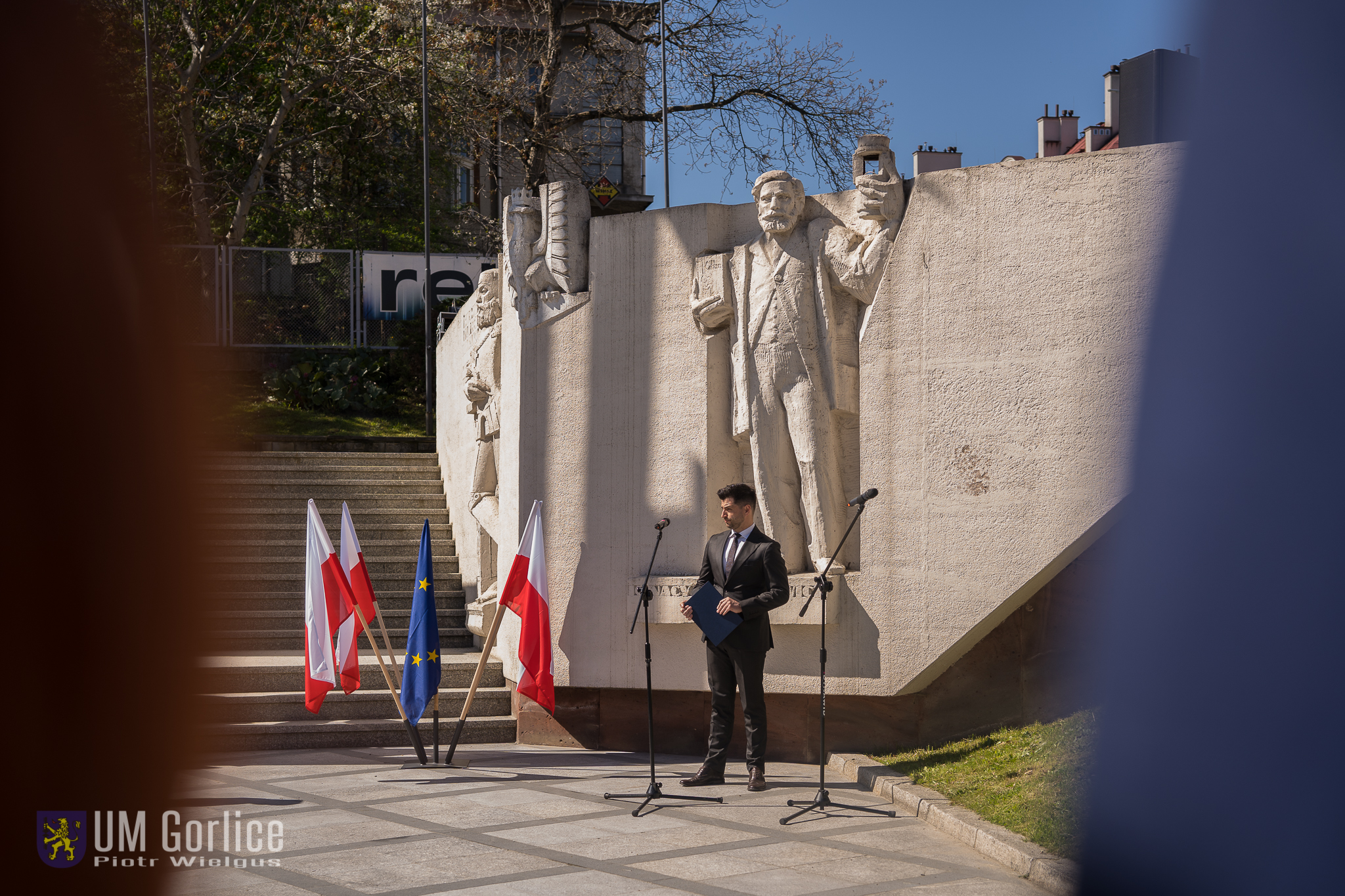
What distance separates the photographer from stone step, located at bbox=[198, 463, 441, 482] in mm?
14398

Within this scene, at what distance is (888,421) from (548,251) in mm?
2993

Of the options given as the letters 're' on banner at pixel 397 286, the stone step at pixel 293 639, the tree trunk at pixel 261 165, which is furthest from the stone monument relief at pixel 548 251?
the tree trunk at pixel 261 165

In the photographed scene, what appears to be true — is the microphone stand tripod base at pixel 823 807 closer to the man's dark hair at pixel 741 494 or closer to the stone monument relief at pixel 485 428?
the man's dark hair at pixel 741 494

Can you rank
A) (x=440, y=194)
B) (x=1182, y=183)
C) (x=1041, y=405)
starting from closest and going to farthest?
(x=1182, y=183), (x=1041, y=405), (x=440, y=194)

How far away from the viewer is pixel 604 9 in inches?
925

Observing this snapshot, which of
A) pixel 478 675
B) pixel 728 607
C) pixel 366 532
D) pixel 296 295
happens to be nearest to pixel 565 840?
pixel 728 607

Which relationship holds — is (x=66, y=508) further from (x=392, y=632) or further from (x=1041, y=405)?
(x=392, y=632)

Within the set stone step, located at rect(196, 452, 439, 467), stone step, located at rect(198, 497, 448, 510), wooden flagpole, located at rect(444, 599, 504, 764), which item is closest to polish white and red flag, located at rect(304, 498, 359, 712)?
wooden flagpole, located at rect(444, 599, 504, 764)

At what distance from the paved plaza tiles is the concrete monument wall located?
1.03 m

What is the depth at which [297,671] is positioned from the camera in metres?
9.71

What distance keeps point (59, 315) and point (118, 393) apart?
63mm

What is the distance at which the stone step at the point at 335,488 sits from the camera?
1422 centimetres

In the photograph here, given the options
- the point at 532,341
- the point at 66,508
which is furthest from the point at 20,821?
the point at 532,341

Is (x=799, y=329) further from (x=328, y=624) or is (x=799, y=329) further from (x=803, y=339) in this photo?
(x=328, y=624)
